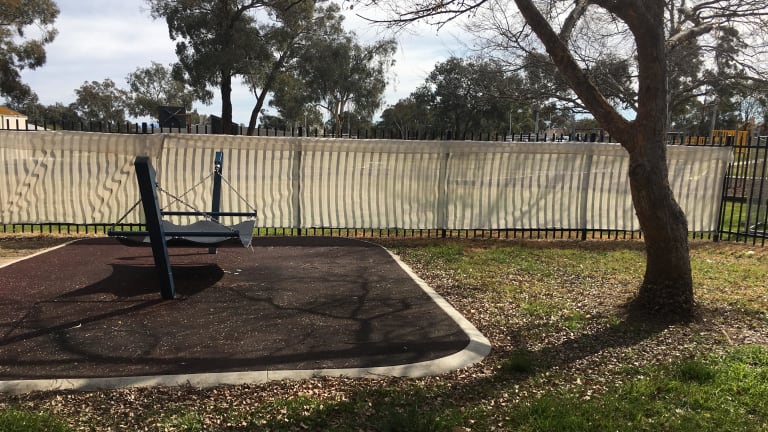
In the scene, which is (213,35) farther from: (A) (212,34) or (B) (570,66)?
(B) (570,66)

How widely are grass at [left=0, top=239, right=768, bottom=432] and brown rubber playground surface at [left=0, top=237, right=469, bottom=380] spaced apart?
0.40 m

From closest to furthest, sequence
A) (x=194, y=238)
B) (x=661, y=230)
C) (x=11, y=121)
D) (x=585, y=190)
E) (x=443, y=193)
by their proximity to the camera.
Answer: (x=661, y=230) < (x=194, y=238) < (x=443, y=193) < (x=585, y=190) < (x=11, y=121)

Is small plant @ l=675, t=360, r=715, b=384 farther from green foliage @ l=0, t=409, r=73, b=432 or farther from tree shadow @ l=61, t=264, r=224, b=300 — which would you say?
tree shadow @ l=61, t=264, r=224, b=300

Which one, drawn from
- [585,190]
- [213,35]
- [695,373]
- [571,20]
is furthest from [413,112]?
[695,373]

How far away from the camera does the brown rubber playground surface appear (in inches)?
166

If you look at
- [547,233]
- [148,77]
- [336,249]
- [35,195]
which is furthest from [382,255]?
[148,77]

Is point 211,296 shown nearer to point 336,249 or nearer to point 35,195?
point 336,249

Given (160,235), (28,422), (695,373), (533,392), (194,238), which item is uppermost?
(160,235)

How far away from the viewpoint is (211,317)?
5.29m

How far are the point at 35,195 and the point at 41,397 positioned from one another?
743cm

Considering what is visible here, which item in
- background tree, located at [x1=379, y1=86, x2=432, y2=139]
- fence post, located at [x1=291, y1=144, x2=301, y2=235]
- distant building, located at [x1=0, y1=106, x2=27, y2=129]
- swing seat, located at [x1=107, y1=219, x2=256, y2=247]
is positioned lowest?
swing seat, located at [x1=107, y1=219, x2=256, y2=247]

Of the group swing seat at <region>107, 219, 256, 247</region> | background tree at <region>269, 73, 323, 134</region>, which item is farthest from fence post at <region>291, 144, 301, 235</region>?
background tree at <region>269, 73, 323, 134</region>

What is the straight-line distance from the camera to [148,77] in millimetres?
76188

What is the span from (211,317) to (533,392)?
10.2 feet
